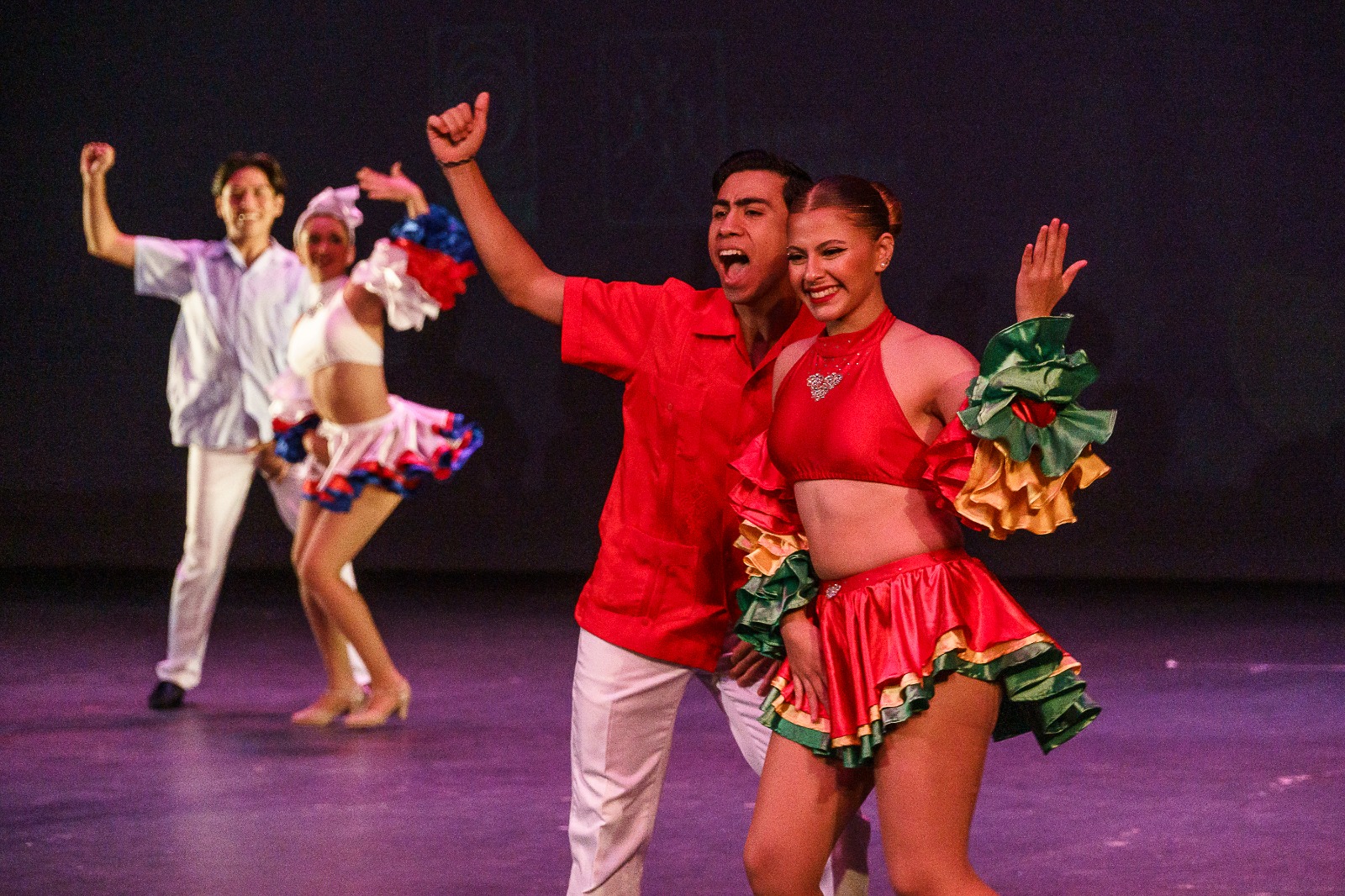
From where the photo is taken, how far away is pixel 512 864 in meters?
3.57

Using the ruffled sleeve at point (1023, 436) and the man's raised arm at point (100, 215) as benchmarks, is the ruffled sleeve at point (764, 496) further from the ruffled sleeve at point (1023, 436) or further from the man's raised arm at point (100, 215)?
the man's raised arm at point (100, 215)

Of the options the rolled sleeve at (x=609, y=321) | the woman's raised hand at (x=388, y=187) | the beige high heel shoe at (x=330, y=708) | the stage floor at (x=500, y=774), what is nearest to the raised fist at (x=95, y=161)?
the woman's raised hand at (x=388, y=187)

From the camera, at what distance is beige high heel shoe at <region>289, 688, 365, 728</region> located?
5.02 meters

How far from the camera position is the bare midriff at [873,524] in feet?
7.72

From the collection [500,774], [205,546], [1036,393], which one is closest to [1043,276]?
[1036,393]

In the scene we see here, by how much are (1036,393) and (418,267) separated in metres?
3.19

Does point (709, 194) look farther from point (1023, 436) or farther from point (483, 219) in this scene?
point (1023, 436)

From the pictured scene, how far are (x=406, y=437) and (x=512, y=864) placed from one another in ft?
6.22

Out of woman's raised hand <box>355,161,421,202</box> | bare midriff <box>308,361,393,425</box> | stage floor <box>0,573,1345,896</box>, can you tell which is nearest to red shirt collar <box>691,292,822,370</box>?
stage floor <box>0,573,1345,896</box>

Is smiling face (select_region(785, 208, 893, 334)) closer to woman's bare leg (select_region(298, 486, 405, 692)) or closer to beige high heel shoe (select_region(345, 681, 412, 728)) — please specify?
woman's bare leg (select_region(298, 486, 405, 692))

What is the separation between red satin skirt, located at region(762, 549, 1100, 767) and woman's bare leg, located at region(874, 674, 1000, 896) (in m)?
0.03

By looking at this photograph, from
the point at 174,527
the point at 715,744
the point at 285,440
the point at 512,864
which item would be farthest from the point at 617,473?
the point at 174,527

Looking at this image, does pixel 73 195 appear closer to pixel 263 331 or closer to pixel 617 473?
pixel 263 331

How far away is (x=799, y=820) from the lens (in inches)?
93.4
